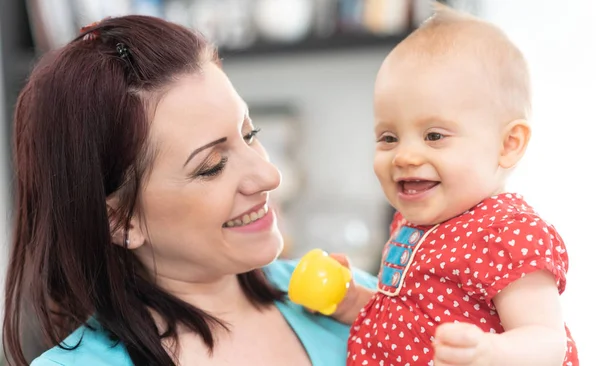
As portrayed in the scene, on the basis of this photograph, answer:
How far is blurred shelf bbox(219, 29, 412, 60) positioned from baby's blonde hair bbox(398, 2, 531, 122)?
3.93ft

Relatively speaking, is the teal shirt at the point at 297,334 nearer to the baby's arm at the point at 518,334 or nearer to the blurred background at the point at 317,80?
the baby's arm at the point at 518,334

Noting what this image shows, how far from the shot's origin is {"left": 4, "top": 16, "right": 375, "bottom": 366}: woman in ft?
3.85

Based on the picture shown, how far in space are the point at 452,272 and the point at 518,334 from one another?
0.15 m

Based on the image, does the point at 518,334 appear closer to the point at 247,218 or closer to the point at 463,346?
the point at 463,346

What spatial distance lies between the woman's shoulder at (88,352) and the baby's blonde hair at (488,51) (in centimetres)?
67

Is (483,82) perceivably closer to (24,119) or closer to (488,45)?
(488,45)

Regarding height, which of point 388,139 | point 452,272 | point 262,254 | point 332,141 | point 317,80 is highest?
point 388,139

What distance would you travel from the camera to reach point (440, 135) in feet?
3.42

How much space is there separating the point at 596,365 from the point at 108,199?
140 centimetres

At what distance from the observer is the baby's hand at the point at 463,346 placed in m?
0.84

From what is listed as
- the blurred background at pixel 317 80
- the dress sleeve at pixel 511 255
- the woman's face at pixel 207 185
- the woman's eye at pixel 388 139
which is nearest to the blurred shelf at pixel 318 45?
the blurred background at pixel 317 80

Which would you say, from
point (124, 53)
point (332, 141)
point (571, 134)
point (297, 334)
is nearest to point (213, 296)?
point (297, 334)

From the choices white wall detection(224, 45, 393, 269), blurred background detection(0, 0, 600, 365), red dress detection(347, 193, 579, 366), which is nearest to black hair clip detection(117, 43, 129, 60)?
red dress detection(347, 193, 579, 366)

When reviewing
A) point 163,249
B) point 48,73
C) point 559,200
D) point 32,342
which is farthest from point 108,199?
point 559,200
